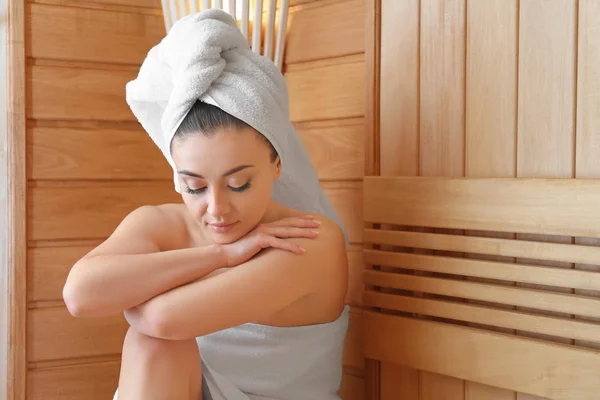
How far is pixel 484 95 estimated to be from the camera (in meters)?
1.83

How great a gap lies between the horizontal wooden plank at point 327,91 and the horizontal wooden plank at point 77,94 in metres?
0.55

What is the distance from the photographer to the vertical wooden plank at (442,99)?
1.88m

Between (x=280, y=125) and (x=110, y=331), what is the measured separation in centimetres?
109

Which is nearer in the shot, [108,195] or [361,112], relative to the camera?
[361,112]

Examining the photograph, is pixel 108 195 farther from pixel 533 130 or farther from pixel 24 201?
pixel 533 130

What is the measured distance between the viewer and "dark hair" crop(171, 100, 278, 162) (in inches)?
63.1

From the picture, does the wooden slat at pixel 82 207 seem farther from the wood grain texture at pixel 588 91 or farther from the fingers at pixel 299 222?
the wood grain texture at pixel 588 91

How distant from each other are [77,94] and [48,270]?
0.56 m

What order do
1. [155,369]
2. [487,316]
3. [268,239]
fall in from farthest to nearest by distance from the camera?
[487,316]
[268,239]
[155,369]

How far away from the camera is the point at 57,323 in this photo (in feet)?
7.70

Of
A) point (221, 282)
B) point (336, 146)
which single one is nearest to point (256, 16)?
point (336, 146)

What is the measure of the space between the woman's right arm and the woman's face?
0.08m

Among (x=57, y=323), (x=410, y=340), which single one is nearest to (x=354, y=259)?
(x=410, y=340)

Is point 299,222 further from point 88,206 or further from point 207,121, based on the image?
point 88,206
